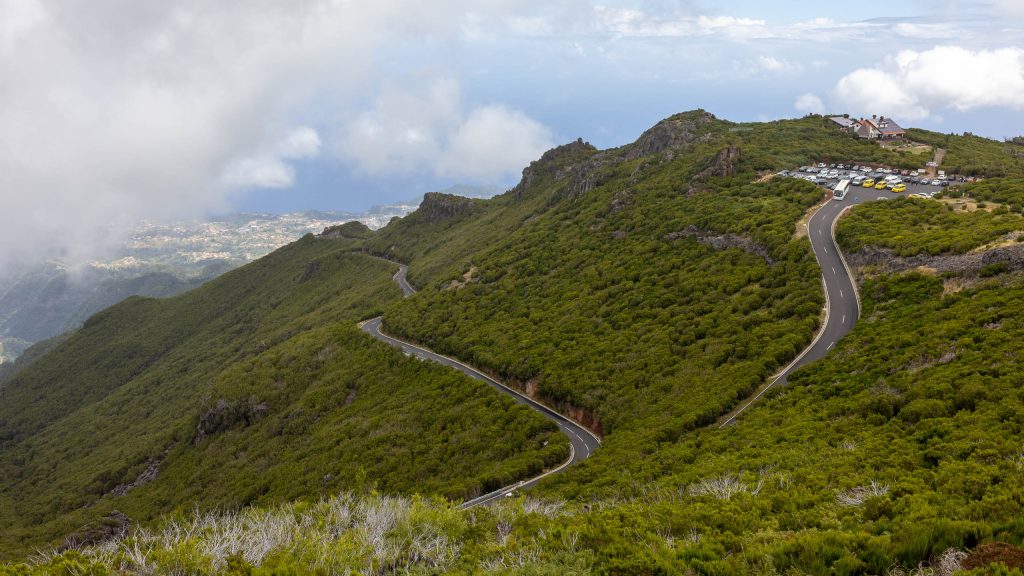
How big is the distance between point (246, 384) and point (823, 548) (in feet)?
281

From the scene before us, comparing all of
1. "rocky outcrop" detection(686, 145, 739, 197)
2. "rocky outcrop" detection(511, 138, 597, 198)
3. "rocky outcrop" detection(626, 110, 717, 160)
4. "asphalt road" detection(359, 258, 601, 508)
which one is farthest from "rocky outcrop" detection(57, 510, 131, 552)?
"rocky outcrop" detection(511, 138, 597, 198)

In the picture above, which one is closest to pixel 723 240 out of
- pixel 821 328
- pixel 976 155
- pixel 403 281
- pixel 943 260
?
pixel 821 328

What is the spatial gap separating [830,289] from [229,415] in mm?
81226

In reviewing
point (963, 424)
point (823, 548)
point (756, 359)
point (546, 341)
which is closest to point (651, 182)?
point (546, 341)

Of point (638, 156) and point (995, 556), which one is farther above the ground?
point (638, 156)

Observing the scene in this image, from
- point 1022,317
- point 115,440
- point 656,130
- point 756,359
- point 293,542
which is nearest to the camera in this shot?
point 293,542

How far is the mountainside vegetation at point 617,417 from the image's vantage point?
15.6 metres

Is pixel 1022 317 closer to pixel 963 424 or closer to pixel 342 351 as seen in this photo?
pixel 963 424

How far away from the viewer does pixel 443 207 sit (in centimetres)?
17488

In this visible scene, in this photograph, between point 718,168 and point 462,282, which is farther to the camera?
point 462,282

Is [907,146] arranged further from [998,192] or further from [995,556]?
[995,556]

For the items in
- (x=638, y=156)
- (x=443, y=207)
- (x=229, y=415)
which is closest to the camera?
(x=229, y=415)

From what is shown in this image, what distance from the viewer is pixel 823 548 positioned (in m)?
12.9

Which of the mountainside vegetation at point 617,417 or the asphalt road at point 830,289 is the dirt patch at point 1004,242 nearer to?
the mountainside vegetation at point 617,417
